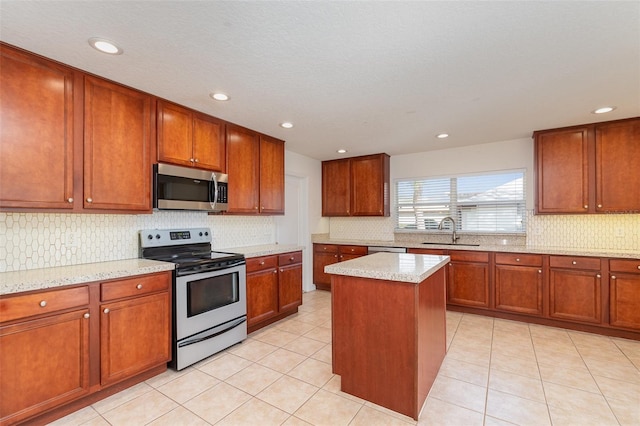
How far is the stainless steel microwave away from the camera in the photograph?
103 inches

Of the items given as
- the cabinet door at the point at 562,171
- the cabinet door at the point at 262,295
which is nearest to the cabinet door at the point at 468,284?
the cabinet door at the point at 562,171

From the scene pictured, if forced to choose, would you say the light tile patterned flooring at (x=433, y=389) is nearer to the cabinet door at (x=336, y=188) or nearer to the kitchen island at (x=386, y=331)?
the kitchen island at (x=386, y=331)

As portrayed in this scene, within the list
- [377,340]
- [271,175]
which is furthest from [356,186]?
[377,340]

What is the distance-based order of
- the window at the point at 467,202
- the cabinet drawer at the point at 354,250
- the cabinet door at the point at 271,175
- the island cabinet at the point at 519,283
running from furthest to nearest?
the cabinet drawer at the point at 354,250
the window at the point at 467,202
the cabinet door at the point at 271,175
the island cabinet at the point at 519,283

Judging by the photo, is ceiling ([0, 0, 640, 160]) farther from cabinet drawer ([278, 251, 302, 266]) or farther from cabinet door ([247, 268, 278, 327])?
cabinet door ([247, 268, 278, 327])

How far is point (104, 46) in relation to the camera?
1.85 meters

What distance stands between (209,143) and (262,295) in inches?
70.2

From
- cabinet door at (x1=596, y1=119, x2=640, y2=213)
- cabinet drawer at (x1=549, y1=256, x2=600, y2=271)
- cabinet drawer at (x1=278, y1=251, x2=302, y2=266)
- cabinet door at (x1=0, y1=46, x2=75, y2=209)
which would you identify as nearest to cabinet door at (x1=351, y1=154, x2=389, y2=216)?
cabinet drawer at (x1=278, y1=251, x2=302, y2=266)

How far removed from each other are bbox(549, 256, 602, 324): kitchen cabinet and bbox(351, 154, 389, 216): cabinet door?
2.35 meters

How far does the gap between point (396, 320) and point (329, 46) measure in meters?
1.83

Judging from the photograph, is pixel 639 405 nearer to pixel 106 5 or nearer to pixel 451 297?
pixel 451 297

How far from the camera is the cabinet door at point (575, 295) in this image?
320 centimetres

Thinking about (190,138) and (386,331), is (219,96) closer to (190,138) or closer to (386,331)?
(190,138)

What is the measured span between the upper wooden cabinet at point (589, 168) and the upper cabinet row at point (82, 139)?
4021 millimetres
